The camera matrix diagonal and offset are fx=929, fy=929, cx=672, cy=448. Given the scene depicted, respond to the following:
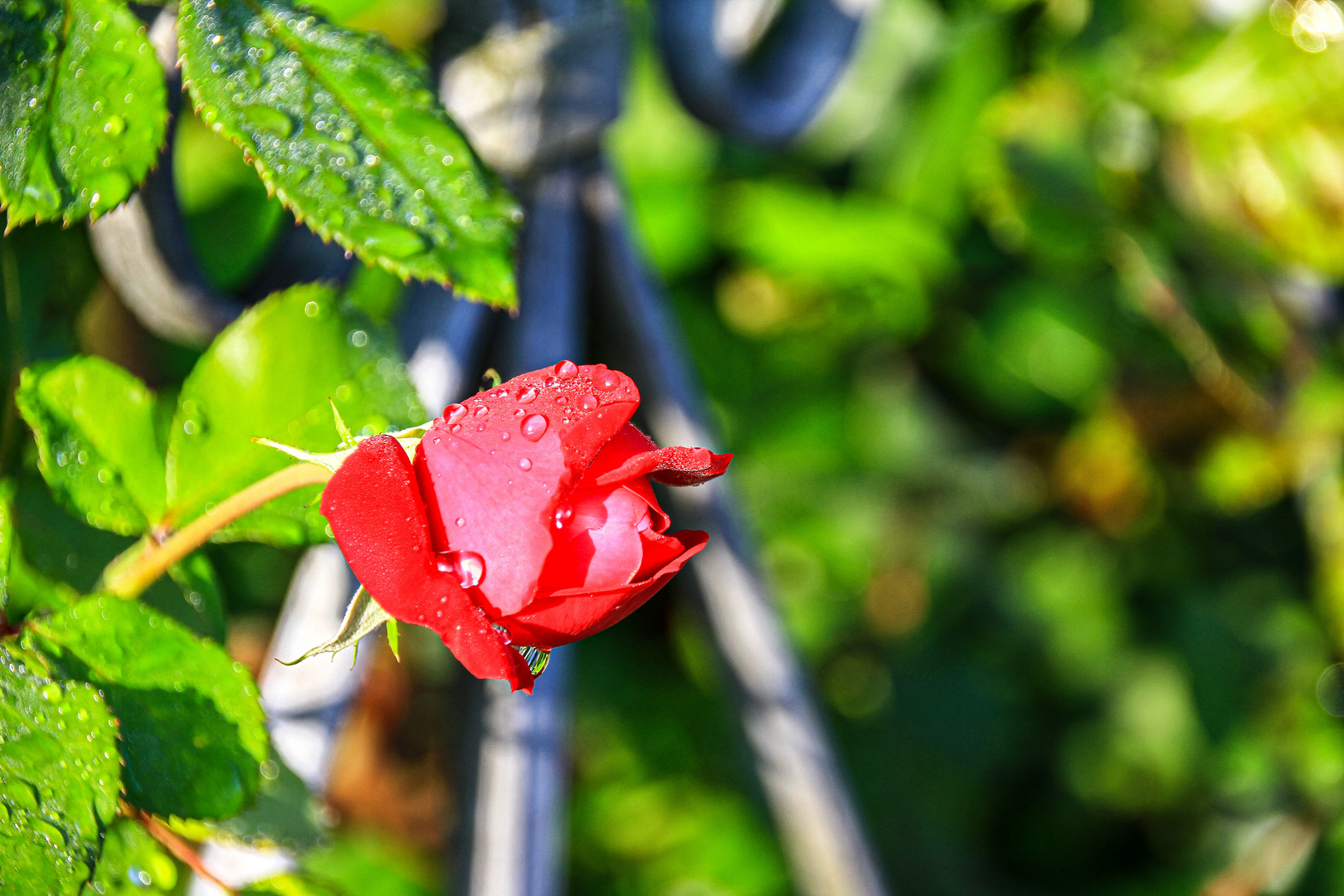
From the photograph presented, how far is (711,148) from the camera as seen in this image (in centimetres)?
96

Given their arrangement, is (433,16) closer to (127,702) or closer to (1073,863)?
(127,702)

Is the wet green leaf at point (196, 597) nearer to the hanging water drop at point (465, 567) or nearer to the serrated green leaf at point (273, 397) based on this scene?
the serrated green leaf at point (273, 397)

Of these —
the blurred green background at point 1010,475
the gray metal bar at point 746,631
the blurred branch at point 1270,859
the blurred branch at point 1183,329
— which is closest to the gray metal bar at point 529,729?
the gray metal bar at point 746,631

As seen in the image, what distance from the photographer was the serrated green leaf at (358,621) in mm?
226

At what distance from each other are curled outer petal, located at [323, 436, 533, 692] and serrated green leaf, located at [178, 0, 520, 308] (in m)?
0.06

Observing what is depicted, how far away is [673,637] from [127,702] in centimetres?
67

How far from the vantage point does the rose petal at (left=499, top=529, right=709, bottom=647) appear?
0.69ft

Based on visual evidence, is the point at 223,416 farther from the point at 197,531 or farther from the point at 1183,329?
the point at 1183,329

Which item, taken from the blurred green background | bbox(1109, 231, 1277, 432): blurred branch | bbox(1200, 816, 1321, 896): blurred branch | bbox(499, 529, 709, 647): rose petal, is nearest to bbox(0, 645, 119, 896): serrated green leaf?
bbox(499, 529, 709, 647): rose petal

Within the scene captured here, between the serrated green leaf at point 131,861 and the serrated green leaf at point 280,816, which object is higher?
the serrated green leaf at point 131,861

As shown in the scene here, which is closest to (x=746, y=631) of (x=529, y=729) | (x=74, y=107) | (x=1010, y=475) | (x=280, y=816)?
(x=529, y=729)

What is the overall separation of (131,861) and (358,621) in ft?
0.33

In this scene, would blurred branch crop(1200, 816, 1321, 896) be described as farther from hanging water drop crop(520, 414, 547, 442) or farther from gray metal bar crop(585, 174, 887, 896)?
hanging water drop crop(520, 414, 547, 442)

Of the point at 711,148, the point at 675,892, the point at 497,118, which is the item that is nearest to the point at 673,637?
the point at 675,892
